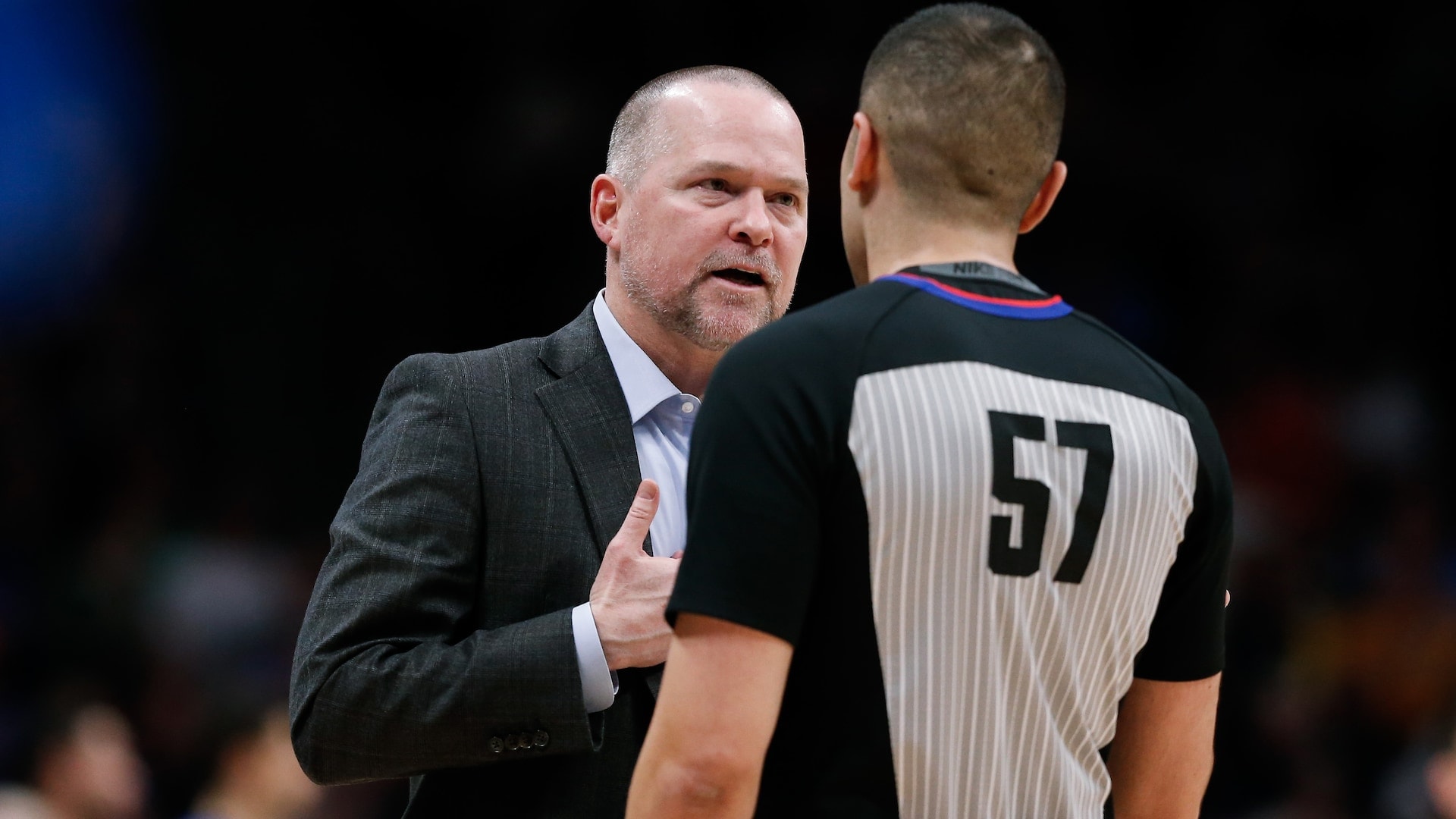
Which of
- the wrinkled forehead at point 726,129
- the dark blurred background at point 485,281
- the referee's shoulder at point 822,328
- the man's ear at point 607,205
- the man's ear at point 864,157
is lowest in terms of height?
the dark blurred background at point 485,281

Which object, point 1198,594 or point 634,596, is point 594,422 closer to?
point 634,596

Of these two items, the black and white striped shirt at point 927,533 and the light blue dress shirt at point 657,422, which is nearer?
the black and white striped shirt at point 927,533

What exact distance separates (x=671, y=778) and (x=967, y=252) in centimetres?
69

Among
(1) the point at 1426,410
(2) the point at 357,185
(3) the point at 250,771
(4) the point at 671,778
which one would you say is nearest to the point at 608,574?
(4) the point at 671,778

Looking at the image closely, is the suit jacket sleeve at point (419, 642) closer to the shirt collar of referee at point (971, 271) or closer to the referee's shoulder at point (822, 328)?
the referee's shoulder at point (822, 328)

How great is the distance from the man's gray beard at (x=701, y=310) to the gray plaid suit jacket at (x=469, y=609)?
0.24m

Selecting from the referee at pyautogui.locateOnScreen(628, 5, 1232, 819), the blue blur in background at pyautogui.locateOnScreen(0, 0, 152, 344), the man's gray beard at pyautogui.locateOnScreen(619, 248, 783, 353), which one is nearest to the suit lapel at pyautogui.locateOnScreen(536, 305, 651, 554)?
the man's gray beard at pyautogui.locateOnScreen(619, 248, 783, 353)

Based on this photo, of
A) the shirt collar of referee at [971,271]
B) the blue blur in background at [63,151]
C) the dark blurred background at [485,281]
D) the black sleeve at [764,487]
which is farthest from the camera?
the blue blur in background at [63,151]

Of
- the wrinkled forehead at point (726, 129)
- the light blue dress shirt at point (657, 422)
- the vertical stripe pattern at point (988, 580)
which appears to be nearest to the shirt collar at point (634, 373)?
the light blue dress shirt at point (657, 422)

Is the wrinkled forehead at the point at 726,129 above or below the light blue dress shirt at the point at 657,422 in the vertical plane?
above

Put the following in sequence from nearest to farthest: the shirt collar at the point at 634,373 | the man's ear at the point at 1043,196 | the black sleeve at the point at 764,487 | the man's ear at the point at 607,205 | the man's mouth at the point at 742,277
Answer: the black sleeve at the point at 764,487 → the man's ear at the point at 1043,196 → the shirt collar at the point at 634,373 → the man's mouth at the point at 742,277 → the man's ear at the point at 607,205

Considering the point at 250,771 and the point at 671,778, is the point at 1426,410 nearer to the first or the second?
the point at 250,771

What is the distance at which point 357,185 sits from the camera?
6.44 metres

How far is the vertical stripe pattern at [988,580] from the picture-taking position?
1.50 meters
